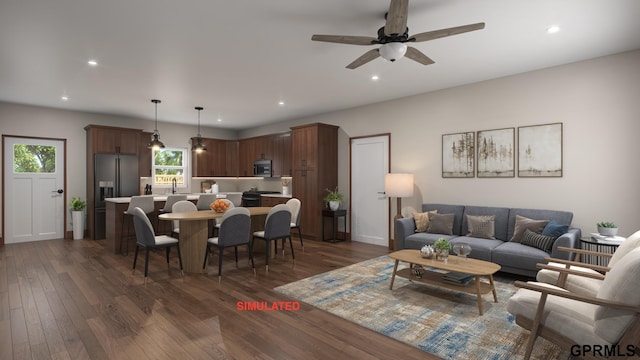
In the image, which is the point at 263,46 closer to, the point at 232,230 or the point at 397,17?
the point at 397,17

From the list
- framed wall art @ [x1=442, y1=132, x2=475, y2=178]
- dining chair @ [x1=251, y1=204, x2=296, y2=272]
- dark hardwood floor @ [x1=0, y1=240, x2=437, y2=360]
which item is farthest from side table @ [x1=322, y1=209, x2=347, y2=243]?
framed wall art @ [x1=442, y1=132, x2=475, y2=178]

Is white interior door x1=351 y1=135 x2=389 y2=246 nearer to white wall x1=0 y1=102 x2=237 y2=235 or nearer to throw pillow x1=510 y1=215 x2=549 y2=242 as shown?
throw pillow x1=510 y1=215 x2=549 y2=242

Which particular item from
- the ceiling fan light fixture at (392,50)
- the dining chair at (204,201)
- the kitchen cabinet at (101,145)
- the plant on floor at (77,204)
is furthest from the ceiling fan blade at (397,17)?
the plant on floor at (77,204)

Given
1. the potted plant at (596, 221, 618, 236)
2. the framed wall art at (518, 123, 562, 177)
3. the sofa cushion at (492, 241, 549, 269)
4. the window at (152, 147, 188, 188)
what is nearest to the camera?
the potted plant at (596, 221, 618, 236)

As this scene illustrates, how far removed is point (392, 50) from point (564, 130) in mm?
3062

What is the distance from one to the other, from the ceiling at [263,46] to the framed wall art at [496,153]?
864 mm

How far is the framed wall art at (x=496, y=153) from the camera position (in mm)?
4742

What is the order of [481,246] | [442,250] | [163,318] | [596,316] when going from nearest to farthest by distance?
[596,316]
[163,318]
[442,250]
[481,246]

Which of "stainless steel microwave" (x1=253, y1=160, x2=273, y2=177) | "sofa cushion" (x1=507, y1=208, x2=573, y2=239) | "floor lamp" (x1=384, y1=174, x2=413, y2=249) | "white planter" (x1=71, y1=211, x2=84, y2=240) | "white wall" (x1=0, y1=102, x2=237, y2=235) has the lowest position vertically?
"white planter" (x1=71, y1=211, x2=84, y2=240)

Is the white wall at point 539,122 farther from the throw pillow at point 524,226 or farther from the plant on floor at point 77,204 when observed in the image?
the plant on floor at point 77,204

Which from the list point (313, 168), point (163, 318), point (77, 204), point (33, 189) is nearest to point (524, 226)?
point (313, 168)

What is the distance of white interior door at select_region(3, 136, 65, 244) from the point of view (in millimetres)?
6359

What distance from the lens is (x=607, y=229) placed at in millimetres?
3660

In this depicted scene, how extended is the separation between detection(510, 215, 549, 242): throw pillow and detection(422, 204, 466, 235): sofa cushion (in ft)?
2.54
